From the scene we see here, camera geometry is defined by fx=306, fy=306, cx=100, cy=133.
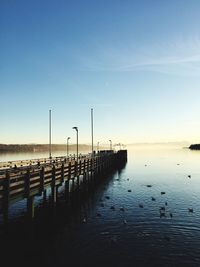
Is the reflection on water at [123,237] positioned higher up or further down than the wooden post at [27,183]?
further down

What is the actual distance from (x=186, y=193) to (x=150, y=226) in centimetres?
1770

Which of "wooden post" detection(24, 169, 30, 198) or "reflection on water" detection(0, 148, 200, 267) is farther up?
"wooden post" detection(24, 169, 30, 198)

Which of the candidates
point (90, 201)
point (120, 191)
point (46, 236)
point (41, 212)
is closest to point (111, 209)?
point (90, 201)

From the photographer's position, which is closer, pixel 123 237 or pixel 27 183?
pixel 27 183

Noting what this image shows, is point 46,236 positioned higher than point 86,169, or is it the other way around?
point 86,169

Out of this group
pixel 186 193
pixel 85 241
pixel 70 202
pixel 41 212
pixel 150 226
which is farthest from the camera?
pixel 186 193

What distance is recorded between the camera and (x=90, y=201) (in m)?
32.4

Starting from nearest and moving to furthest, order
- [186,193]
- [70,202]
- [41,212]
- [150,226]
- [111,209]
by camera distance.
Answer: [150,226] → [41,212] → [111,209] → [70,202] → [186,193]

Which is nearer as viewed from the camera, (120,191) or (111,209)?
(111,209)

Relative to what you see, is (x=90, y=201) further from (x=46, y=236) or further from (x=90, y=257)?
(x=90, y=257)

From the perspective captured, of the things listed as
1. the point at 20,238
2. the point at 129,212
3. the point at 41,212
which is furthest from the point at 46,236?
the point at 129,212

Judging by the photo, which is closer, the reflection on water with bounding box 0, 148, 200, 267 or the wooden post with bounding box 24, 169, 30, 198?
the reflection on water with bounding box 0, 148, 200, 267

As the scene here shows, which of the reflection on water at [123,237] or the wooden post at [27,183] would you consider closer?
the reflection on water at [123,237]

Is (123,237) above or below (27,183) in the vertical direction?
below
